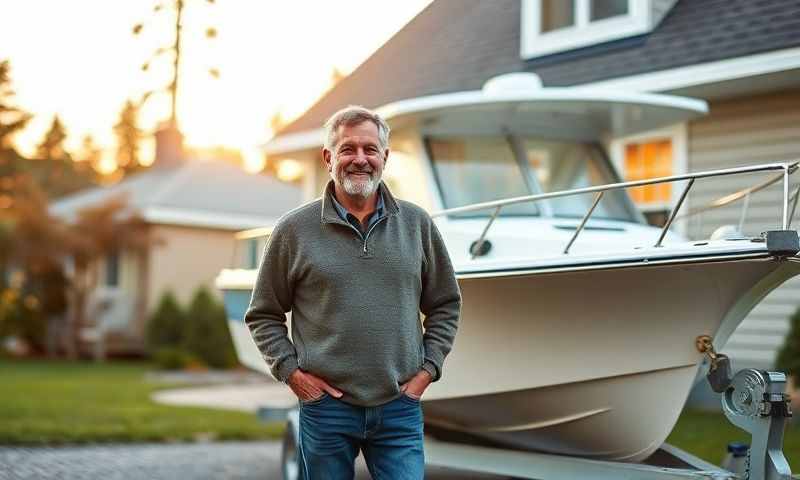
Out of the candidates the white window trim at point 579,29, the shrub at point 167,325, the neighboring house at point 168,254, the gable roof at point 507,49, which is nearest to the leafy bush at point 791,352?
the gable roof at point 507,49

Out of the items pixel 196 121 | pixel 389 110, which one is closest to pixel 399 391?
pixel 389 110

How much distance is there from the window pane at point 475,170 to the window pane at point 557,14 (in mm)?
4567

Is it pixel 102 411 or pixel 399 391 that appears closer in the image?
pixel 399 391

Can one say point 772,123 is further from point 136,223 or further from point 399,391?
point 136,223

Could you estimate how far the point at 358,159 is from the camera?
355cm

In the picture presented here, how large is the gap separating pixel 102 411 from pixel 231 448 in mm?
2632

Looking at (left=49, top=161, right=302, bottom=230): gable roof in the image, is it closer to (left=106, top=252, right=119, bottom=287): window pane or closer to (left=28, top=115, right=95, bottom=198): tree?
(left=106, top=252, right=119, bottom=287): window pane

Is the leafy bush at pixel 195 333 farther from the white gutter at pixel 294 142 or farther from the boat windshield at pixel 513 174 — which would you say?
the boat windshield at pixel 513 174

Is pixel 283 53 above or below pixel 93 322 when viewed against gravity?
above

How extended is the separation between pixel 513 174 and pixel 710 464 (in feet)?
8.01

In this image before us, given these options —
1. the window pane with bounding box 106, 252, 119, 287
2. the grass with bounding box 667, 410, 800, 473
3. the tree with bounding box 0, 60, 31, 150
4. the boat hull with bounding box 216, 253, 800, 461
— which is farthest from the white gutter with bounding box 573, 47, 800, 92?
the window pane with bounding box 106, 252, 119, 287

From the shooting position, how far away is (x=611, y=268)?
474cm

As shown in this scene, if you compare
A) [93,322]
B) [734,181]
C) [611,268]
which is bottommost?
[93,322]

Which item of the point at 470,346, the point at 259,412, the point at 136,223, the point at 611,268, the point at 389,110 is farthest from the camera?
the point at 136,223
